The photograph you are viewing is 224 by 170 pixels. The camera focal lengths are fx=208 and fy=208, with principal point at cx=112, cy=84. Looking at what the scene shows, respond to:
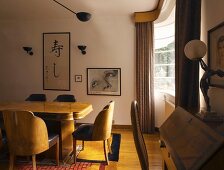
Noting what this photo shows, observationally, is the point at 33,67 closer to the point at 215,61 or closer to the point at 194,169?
the point at 215,61

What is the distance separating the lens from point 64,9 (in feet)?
13.5

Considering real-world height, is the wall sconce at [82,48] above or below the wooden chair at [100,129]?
above

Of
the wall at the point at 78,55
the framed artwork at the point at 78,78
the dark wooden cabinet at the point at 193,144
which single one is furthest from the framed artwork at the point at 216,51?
the framed artwork at the point at 78,78

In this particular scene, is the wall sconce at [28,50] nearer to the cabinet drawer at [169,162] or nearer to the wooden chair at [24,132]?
the wooden chair at [24,132]

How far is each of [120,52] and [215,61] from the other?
302 cm

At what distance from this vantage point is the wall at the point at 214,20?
1622mm

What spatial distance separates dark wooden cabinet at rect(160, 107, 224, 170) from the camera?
88 centimetres

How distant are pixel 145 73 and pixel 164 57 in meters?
0.58

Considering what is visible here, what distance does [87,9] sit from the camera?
163 inches

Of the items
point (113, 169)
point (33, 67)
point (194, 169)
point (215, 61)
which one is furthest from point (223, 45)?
point (33, 67)

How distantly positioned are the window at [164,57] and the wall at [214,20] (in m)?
2.25

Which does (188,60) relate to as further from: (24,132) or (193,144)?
(24,132)

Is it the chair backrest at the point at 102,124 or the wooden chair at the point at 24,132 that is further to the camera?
the chair backrest at the point at 102,124

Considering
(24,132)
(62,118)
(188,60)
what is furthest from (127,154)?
(188,60)
